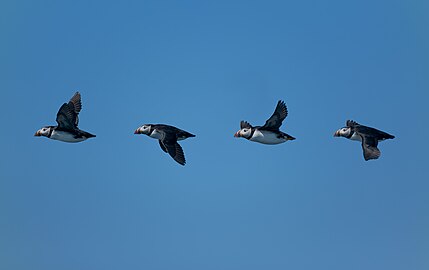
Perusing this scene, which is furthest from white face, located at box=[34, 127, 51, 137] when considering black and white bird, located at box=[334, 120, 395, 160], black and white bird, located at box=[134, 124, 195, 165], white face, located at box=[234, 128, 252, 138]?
black and white bird, located at box=[334, 120, 395, 160]

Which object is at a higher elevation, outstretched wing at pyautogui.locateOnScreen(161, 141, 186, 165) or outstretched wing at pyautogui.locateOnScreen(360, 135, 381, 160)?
outstretched wing at pyautogui.locateOnScreen(360, 135, 381, 160)

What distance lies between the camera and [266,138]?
37219 millimetres

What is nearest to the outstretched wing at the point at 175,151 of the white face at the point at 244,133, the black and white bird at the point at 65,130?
the white face at the point at 244,133

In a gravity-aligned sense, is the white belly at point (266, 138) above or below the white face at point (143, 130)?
above

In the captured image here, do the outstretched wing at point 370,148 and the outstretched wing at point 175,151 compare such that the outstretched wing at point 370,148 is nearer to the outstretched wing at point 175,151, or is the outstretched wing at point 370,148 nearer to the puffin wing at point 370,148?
the puffin wing at point 370,148

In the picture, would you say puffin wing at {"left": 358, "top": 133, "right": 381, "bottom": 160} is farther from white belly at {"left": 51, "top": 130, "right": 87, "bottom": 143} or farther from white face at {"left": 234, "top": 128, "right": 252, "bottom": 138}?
white belly at {"left": 51, "top": 130, "right": 87, "bottom": 143}

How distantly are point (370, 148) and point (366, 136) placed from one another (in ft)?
3.47

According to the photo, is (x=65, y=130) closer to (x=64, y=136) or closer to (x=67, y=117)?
(x=64, y=136)

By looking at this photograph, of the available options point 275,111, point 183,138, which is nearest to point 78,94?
point 183,138

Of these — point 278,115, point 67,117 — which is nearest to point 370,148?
point 278,115

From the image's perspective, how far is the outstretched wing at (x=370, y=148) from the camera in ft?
115

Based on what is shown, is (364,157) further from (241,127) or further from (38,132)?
(38,132)

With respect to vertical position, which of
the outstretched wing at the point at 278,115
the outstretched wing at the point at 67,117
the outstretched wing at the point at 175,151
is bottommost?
the outstretched wing at the point at 175,151

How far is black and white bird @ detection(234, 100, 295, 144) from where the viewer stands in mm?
36656
